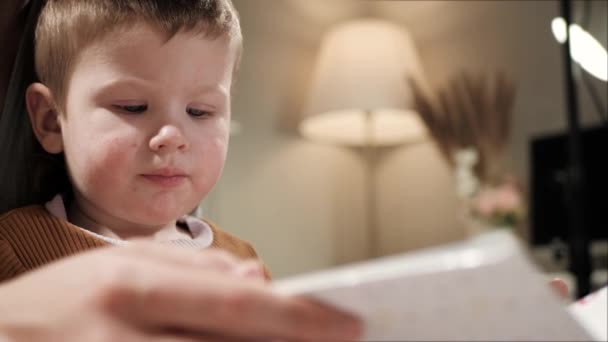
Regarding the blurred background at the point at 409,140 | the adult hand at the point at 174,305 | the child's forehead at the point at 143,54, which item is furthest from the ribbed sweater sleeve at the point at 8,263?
the blurred background at the point at 409,140

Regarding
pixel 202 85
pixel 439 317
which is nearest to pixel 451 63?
pixel 202 85

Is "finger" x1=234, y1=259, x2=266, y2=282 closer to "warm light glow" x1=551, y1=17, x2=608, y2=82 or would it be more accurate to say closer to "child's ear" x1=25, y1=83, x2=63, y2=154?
"child's ear" x1=25, y1=83, x2=63, y2=154

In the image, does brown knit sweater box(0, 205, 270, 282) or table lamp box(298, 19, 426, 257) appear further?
table lamp box(298, 19, 426, 257)

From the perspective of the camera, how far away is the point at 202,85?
2.45ft

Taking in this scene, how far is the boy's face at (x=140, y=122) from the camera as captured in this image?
0.71 m

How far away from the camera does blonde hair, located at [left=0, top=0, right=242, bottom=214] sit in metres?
0.73

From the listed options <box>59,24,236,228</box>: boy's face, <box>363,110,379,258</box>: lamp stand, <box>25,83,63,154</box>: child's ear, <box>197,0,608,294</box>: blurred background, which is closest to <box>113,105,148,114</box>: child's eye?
<box>59,24,236,228</box>: boy's face

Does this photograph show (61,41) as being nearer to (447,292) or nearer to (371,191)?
(447,292)

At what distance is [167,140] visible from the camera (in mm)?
704

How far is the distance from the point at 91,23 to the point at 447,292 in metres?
0.57

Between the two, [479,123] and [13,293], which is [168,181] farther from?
[479,123]

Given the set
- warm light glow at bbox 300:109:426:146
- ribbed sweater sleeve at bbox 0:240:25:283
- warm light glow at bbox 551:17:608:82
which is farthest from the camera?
warm light glow at bbox 300:109:426:146

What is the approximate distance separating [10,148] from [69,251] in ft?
0.59

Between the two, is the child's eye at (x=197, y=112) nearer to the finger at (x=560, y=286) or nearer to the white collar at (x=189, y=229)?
the white collar at (x=189, y=229)
